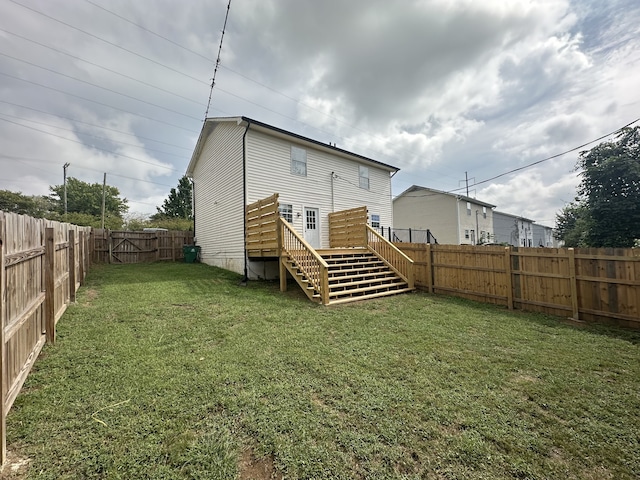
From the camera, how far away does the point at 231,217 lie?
428 inches

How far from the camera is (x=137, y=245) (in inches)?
570

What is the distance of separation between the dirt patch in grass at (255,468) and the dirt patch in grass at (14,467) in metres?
1.35

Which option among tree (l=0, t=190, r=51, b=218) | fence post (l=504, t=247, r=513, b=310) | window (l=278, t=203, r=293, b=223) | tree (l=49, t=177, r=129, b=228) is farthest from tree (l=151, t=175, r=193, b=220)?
fence post (l=504, t=247, r=513, b=310)

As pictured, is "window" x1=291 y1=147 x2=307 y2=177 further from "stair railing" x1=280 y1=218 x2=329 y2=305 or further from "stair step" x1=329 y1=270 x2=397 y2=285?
"stair step" x1=329 y1=270 x2=397 y2=285

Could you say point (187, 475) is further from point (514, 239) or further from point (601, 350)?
point (514, 239)

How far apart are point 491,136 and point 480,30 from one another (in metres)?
7.21

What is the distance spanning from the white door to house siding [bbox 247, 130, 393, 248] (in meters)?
0.19

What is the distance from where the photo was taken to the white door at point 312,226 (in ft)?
37.5

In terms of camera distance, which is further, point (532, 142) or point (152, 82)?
point (532, 142)

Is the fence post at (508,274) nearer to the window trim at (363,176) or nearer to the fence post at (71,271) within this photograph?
the window trim at (363,176)

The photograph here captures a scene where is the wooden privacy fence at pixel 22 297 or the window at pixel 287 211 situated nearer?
the wooden privacy fence at pixel 22 297

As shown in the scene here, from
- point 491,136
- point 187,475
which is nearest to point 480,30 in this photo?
point 491,136

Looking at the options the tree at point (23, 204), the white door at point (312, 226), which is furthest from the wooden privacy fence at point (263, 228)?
the tree at point (23, 204)

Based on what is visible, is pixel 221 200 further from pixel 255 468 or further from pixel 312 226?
pixel 255 468
